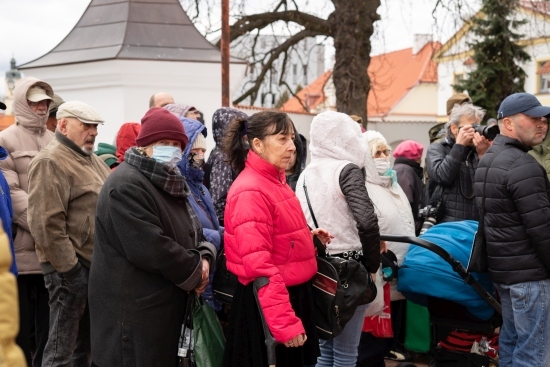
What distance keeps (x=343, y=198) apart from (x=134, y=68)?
868 cm

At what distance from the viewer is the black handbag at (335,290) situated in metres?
3.79

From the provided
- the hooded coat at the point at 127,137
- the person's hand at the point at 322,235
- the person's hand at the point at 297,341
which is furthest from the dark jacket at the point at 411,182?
the person's hand at the point at 297,341

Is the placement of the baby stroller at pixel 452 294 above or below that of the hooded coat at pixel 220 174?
below

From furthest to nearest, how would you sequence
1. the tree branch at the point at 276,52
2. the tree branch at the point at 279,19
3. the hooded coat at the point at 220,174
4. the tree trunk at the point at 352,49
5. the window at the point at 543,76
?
the window at the point at 543,76 → the tree branch at the point at 276,52 → the tree branch at the point at 279,19 → the tree trunk at the point at 352,49 → the hooded coat at the point at 220,174

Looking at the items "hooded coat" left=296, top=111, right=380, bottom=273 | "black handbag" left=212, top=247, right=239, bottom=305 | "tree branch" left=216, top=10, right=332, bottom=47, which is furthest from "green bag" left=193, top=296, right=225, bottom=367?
"tree branch" left=216, top=10, right=332, bottom=47

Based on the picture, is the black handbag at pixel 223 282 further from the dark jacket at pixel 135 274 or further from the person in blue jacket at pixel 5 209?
the person in blue jacket at pixel 5 209

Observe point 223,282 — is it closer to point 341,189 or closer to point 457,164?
point 341,189

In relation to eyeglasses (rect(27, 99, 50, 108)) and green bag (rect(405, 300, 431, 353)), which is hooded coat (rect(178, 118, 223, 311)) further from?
green bag (rect(405, 300, 431, 353))

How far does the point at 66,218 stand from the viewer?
4.27m

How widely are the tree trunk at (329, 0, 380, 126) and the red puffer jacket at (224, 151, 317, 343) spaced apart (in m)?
9.31

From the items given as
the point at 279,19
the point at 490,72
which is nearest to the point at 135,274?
the point at 279,19

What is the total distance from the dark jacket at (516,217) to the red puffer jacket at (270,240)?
1268 millimetres

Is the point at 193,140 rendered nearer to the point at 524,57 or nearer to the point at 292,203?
the point at 292,203

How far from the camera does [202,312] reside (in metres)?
3.55
